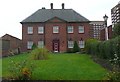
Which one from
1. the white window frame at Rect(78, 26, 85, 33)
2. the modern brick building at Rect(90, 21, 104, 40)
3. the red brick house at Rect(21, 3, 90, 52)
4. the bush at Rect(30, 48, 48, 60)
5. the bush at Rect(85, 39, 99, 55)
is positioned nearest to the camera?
the bush at Rect(30, 48, 48, 60)

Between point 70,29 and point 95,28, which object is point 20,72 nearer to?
point 70,29

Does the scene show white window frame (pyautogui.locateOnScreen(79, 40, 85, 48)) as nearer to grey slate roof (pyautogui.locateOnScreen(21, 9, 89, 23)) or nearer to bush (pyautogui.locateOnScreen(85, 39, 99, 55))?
grey slate roof (pyautogui.locateOnScreen(21, 9, 89, 23))

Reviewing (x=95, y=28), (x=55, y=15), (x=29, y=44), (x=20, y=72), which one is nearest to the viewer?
(x=20, y=72)

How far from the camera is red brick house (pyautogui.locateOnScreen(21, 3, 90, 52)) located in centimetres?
6400

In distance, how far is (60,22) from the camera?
211 feet

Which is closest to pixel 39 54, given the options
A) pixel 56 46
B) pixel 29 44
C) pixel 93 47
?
pixel 93 47

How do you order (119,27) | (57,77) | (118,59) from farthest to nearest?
(119,27) < (118,59) < (57,77)

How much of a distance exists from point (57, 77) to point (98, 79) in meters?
2.22

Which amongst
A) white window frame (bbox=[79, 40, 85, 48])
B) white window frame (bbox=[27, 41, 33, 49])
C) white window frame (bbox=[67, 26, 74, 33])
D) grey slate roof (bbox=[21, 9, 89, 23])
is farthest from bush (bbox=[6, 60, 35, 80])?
grey slate roof (bbox=[21, 9, 89, 23])

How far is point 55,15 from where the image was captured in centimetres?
6594

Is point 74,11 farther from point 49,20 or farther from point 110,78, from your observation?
point 110,78

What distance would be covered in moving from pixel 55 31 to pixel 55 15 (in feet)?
11.9

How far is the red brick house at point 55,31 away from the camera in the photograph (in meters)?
64.0

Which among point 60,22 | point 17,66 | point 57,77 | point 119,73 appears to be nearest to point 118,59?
point 119,73
